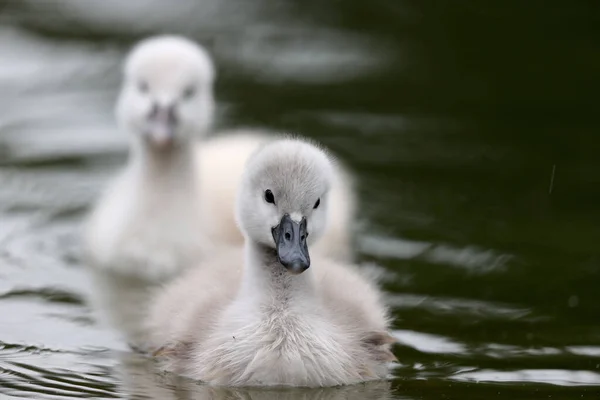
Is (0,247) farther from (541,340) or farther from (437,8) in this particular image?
(437,8)

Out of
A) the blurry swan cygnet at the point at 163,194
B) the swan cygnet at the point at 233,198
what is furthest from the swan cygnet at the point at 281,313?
the blurry swan cygnet at the point at 163,194

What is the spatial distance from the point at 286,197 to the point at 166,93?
6.48 ft

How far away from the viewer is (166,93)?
293 inches

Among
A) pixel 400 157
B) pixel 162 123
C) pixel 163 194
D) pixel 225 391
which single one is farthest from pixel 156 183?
pixel 225 391

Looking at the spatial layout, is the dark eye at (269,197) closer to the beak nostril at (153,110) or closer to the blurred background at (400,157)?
the blurred background at (400,157)

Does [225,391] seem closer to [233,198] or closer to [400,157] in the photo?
[233,198]

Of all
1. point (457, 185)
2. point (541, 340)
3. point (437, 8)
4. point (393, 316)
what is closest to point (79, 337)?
point (393, 316)

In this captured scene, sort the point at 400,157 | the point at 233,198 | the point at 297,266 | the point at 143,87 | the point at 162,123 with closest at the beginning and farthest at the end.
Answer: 1. the point at 297,266
2. the point at 162,123
3. the point at 143,87
4. the point at 233,198
5. the point at 400,157

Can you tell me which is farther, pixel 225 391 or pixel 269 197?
pixel 269 197

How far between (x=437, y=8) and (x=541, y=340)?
5800mm

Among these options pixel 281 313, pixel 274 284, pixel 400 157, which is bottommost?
pixel 281 313

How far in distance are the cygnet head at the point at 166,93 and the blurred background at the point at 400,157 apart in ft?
2.64

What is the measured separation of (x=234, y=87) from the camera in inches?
410

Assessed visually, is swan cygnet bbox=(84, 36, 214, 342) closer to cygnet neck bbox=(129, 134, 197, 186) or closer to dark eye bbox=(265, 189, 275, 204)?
cygnet neck bbox=(129, 134, 197, 186)
